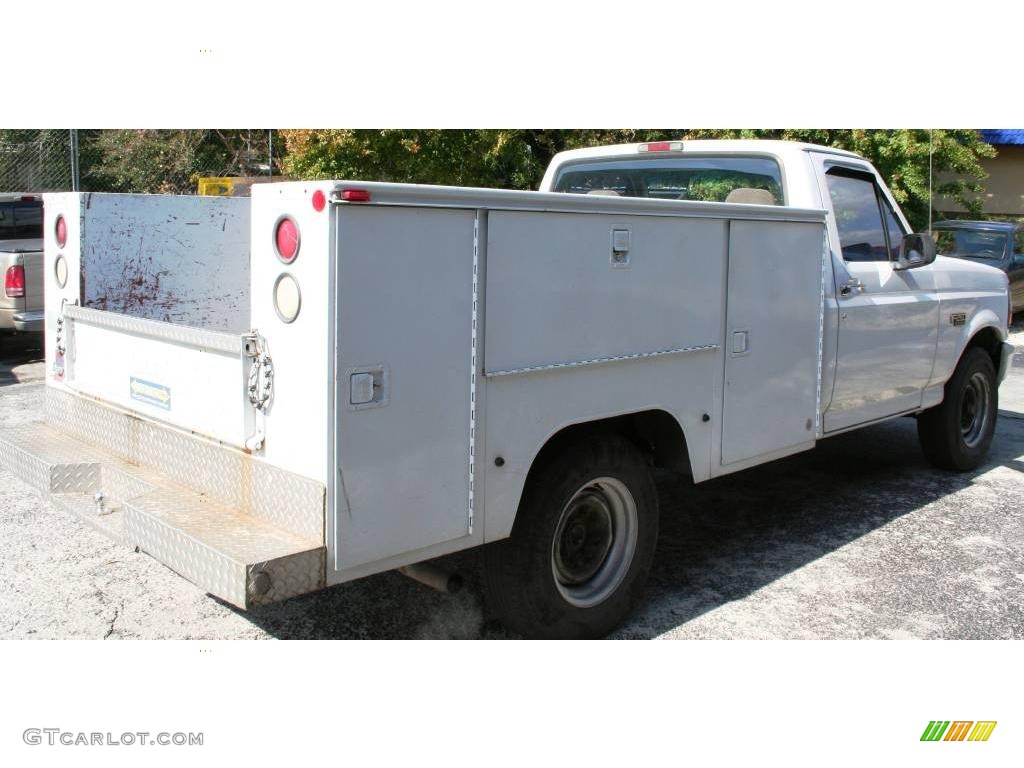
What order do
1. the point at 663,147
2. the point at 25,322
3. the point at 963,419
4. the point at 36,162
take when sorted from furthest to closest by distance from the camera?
the point at 36,162 < the point at 25,322 < the point at 963,419 < the point at 663,147

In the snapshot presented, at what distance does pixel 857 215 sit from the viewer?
580cm

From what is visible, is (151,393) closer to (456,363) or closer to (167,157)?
(456,363)

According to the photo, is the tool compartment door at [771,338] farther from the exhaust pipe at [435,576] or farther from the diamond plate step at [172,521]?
the diamond plate step at [172,521]

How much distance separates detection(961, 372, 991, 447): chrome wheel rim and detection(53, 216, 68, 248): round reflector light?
586 cm

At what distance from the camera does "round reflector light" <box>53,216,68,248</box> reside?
4609 millimetres

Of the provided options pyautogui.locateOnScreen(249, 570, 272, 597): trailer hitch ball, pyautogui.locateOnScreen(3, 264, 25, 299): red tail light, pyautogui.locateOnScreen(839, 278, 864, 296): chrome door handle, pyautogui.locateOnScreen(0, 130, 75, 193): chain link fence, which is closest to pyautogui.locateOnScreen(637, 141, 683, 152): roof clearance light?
pyautogui.locateOnScreen(839, 278, 864, 296): chrome door handle

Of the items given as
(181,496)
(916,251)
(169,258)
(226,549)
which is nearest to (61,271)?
(169,258)

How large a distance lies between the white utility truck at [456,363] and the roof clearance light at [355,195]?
2 cm

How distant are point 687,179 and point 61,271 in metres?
3.36

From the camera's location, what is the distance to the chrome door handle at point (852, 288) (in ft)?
18.0

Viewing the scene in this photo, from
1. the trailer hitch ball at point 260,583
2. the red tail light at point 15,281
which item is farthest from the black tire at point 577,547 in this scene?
the red tail light at point 15,281

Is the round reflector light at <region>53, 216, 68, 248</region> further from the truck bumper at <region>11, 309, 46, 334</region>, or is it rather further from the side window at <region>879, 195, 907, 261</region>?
the truck bumper at <region>11, 309, 46, 334</region>

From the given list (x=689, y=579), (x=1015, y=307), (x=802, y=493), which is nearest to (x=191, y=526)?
(x=689, y=579)

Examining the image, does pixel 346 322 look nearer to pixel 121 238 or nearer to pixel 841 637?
pixel 121 238
